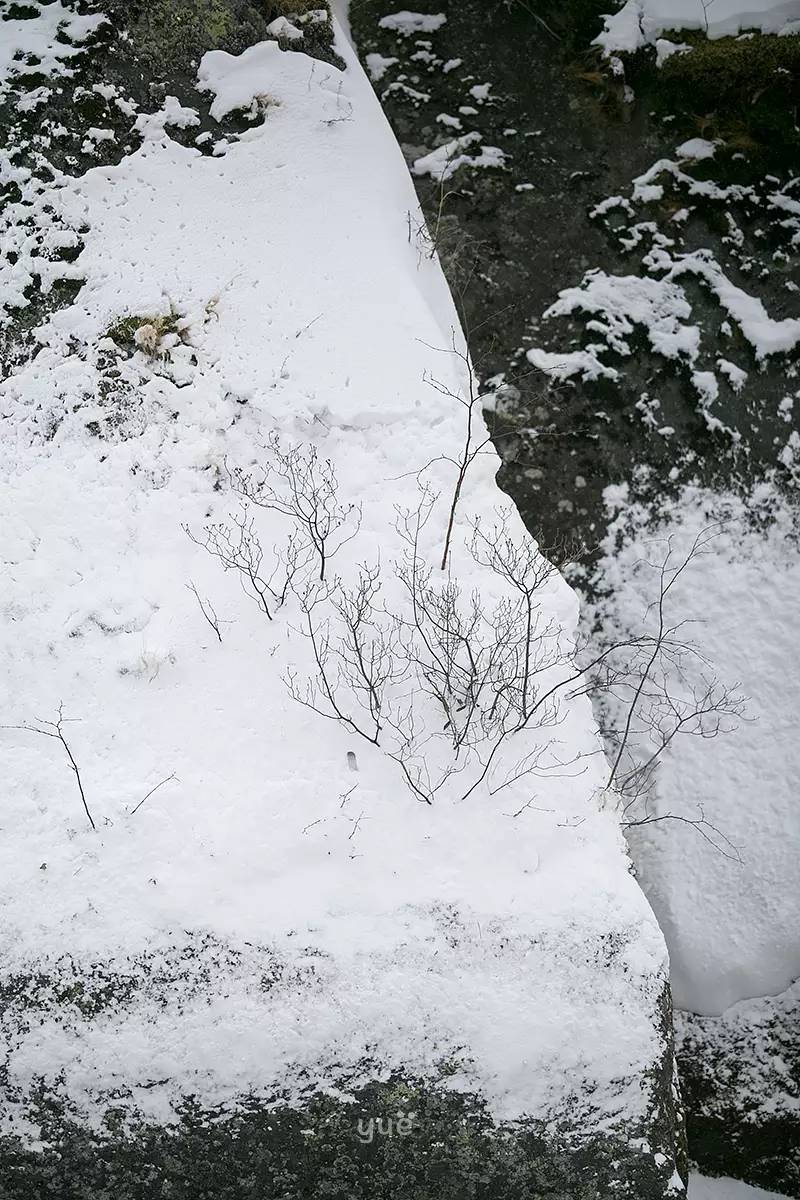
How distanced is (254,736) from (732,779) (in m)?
4.65

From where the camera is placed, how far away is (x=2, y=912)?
21.9 ft

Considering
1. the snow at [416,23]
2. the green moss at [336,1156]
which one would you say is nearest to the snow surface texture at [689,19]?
the snow at [416,23]

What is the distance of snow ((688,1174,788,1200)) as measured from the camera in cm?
862

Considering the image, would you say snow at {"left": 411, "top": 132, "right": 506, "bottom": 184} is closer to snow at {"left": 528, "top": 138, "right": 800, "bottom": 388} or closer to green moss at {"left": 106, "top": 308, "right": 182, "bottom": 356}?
snow at {"left": 528, "top": 138, "right": 800, "bottom": 388}

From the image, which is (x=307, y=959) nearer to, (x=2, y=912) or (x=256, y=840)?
(x=256, y=840)

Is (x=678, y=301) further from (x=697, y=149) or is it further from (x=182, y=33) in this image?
(x=182, y=33)

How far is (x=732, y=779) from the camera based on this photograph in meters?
8.43

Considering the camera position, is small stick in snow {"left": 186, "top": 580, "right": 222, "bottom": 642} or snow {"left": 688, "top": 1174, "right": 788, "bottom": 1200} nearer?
Answer: small stick in snow {"left": 186, "top": 580, "right": 222, "bottom": 642}

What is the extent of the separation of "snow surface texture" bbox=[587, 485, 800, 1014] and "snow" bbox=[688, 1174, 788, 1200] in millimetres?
1874

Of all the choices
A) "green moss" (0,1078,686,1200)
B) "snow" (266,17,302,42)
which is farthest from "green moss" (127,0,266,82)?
"green moss" (0,1078,686,1200)

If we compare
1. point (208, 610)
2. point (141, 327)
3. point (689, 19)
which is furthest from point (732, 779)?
point (689, 19)

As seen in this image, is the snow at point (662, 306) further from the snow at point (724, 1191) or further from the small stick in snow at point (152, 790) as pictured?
the snow at point (724, 1191)

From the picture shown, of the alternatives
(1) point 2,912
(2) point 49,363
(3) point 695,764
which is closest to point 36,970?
(1) point 2,912

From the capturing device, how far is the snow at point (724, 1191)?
8.62 m
